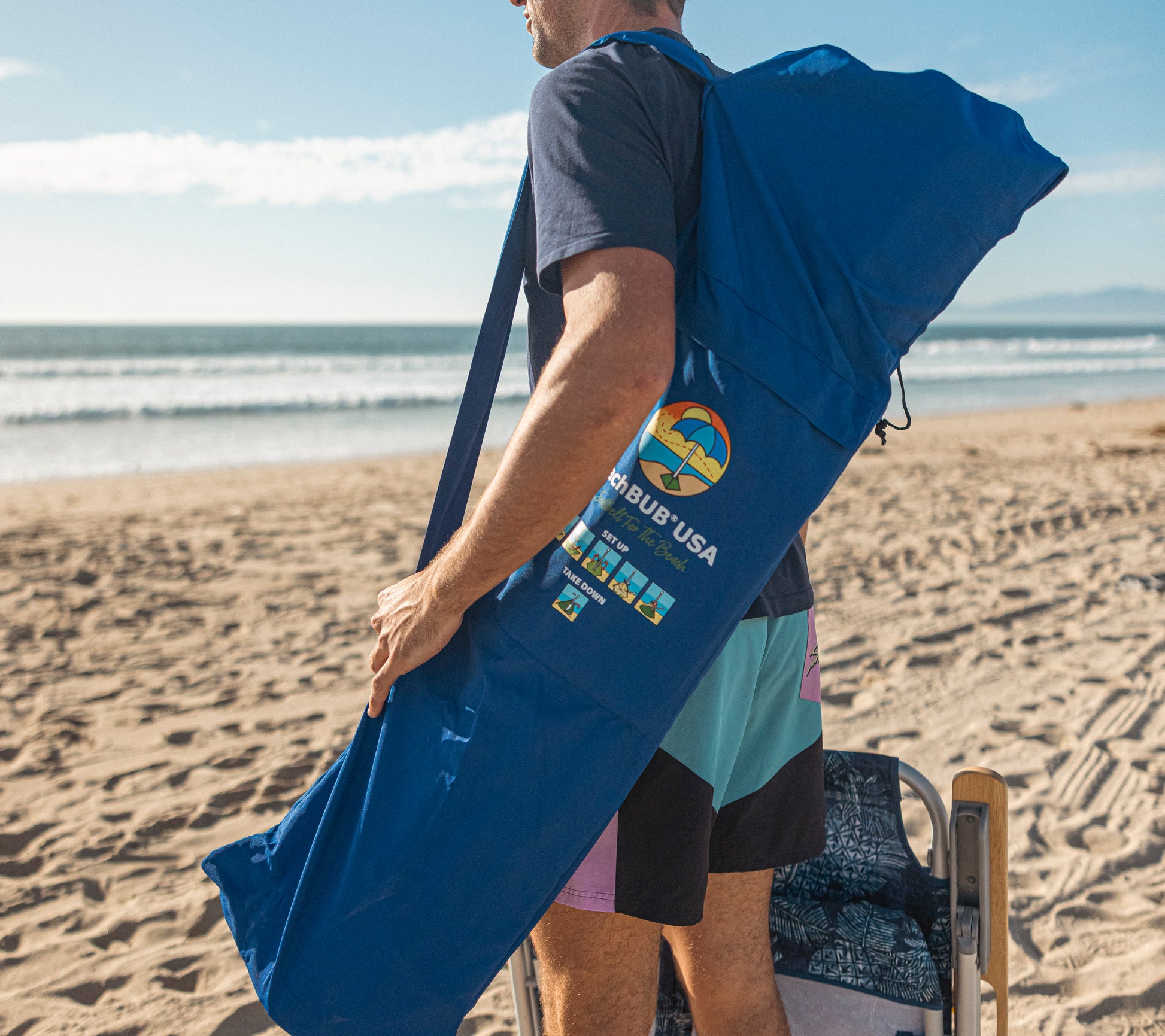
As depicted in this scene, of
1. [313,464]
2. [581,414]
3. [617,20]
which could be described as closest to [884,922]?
[581,414]

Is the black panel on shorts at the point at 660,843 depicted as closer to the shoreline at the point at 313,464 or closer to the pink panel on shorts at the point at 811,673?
the pink panel on shorts at the point at 811,673

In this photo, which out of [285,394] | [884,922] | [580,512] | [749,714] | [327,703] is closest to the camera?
[580,512]

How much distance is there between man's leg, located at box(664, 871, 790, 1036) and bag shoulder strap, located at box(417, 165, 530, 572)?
725mm

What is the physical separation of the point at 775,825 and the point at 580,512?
618mm

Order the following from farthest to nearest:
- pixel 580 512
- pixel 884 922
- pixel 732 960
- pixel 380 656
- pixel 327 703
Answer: pixel 327 703 → pixel 884 922 → pixel 732 960 → pixel 380 656 → pixel 580 512

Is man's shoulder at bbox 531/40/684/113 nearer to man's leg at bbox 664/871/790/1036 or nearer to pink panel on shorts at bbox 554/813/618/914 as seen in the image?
pink panel on shorts at bbox 554/813/618/914

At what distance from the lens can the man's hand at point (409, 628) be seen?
3.60 feet

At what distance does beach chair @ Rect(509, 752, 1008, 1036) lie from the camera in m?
1.46

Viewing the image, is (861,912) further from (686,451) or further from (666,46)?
(666,46)

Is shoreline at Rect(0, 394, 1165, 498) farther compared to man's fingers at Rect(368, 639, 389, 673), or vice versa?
shoreline at Rect(0, 394, 1165, 498)

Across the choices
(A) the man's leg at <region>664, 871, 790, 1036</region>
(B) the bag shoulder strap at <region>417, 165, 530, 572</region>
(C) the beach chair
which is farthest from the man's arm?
(C) the beach chair

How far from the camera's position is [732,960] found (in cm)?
144

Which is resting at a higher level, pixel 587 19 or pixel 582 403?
pixel 587 19

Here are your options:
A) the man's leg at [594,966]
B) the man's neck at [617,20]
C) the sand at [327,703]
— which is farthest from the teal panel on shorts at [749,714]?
the sand at [327,703]
